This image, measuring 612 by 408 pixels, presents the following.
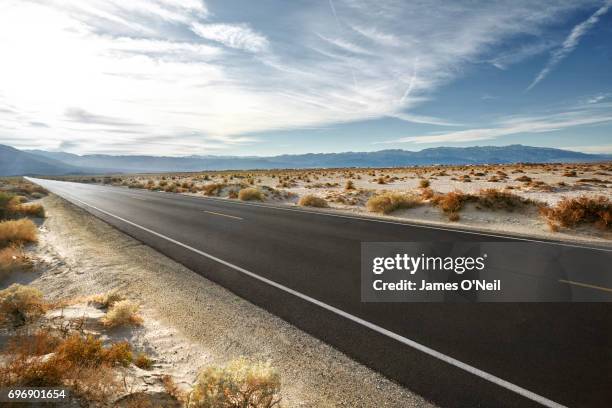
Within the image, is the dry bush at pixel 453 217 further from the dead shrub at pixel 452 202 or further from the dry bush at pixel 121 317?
the dry bush at pixel 121 317

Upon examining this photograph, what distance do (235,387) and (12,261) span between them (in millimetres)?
8987

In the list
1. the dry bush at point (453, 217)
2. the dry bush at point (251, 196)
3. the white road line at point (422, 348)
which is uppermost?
the dry bush at point (251, 196)

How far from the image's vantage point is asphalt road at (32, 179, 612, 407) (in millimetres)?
3738

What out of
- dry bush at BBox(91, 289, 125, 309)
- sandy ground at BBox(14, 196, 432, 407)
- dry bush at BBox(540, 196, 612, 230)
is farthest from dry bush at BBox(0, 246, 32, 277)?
dry bush at BBox(540, 196, 612, 230)

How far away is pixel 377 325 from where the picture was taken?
520cm

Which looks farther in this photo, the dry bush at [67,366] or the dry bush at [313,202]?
the dry bush at [313,202]

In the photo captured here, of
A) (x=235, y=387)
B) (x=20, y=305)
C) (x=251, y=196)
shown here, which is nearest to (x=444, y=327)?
(x=235, y=387)

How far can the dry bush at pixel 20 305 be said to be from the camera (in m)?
5.33

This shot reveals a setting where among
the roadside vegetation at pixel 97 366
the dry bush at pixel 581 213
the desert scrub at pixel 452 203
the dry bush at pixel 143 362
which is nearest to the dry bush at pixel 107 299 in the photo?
the roadside vegetation at pixel 97 366

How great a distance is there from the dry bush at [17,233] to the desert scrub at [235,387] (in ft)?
36.0

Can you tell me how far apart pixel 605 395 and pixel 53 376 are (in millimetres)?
5725

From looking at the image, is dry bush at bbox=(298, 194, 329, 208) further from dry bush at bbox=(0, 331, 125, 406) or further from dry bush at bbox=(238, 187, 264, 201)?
dry bush at bbox=(0, 331, 125, 406)

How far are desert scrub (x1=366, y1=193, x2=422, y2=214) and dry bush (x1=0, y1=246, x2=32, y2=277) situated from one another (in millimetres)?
14147

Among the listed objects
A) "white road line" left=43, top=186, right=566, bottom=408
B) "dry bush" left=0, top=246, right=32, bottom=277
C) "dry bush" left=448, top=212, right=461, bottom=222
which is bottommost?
"white road line" left=43, top=186, right=566, bottom=408
